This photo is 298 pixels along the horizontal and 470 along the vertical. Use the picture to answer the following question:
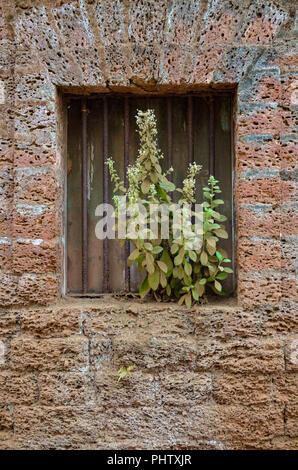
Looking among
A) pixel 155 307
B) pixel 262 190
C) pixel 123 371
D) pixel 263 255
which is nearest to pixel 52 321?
pixel 123 371

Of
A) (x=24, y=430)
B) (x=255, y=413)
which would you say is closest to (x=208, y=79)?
(x=255, y=413)

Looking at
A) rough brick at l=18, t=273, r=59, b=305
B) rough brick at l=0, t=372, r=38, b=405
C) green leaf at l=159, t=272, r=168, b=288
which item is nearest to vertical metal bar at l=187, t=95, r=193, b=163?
green leaf at l=159, t=272, r=168, b=288

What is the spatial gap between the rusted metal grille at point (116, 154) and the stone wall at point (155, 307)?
11.1 inches

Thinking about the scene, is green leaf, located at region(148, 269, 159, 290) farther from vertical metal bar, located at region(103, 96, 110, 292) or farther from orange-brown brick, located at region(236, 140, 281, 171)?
orange-brown brick, located at region(236, 140, 281, 171)

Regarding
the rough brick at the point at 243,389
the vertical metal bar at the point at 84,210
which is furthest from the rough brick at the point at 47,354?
the rough brick at the point at 243,389

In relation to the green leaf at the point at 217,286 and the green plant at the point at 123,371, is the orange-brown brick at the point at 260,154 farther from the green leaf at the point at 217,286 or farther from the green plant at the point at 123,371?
the green plant at the point at 123,371

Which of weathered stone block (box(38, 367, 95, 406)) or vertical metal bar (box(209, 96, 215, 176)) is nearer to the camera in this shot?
weathered stone block (box(38, 367, 95, 406))

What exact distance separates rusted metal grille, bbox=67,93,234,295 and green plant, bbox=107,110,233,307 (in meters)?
0.20

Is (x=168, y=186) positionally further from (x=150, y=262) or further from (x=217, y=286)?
(x=217, y=286)

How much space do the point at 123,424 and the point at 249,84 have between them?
87.0 inches

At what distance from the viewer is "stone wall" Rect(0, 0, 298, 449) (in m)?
2.80

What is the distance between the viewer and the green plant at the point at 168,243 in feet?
9.20

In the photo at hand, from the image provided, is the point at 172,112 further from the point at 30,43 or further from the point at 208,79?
the point at 30,43

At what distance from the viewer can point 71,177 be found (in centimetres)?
318
